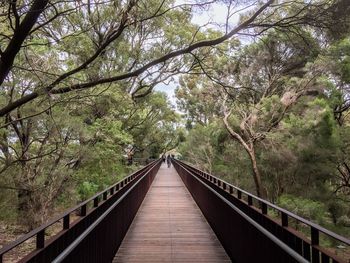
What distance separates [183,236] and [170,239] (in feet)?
1.31

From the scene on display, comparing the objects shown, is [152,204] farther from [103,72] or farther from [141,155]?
[141,155]

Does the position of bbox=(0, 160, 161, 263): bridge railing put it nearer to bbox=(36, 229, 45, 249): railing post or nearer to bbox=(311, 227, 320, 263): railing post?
bbox=(36, 229, 45, 249): railing post

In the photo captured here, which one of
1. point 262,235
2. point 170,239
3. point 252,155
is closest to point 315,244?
point 262,235

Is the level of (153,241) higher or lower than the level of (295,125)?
lower

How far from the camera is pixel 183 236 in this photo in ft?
29.0

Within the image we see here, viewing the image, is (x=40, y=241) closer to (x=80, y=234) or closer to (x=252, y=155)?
(x=80, y=234)

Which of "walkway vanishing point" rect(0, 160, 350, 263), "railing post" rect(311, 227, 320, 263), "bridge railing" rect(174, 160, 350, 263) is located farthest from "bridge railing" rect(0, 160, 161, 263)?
"railing post" rect(311, 227, 320, 263)

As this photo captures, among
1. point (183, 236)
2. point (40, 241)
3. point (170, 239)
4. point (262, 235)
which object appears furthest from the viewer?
point (183, 236)

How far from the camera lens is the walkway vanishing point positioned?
3.78m

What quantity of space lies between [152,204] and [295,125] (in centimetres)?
1282

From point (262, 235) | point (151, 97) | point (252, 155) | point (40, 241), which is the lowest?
point (262, 235)

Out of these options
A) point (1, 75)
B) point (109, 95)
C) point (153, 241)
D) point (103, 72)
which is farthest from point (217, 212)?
point (103, 72)

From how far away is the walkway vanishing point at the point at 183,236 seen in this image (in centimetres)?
378

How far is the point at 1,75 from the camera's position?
29.1 feet
